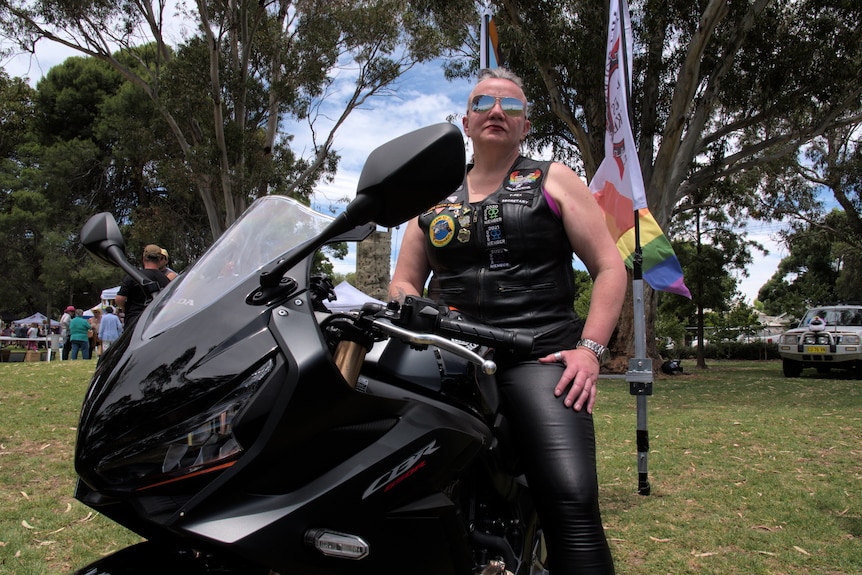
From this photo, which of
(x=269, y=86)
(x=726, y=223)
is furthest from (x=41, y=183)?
(x=726, y=223)

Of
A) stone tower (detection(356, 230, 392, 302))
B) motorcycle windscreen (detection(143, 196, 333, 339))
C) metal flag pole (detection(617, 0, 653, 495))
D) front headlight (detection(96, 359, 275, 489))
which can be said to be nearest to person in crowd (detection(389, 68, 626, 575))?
motorcycle windscreen (detection(143, 196, 333, 339))

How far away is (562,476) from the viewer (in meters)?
1.73

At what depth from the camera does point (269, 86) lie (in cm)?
1772

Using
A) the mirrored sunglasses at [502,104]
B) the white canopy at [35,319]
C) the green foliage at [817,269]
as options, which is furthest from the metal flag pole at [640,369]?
the white canopy at [35,319]

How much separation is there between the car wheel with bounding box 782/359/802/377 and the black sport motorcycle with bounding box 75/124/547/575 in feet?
56.6

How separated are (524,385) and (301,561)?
854 millimetres

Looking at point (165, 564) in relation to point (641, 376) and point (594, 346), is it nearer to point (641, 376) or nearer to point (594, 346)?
point (594, 346)

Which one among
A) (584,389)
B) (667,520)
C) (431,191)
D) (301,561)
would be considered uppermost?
(431,191)

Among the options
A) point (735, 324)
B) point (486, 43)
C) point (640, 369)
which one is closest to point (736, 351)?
point (735, 324)

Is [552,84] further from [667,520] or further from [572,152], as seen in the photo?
[667,520]

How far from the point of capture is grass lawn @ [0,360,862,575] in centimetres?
344

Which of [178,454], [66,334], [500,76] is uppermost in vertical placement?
[500,76]

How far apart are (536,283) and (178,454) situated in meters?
1.24

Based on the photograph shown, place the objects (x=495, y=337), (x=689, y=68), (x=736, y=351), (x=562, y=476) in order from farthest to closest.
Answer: (x=736, y=351) → (x=689, y=68) → (x=562, y=476) → (x=495, y=337)
